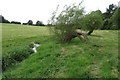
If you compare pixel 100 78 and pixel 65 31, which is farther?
pixel 65 31

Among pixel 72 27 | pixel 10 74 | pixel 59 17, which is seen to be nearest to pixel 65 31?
pixel 72 27

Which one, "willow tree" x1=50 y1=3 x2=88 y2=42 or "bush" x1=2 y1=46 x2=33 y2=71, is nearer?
"bush" x1=2 y1=46 x2=33 y2=71

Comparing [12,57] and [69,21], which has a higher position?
[69,21]

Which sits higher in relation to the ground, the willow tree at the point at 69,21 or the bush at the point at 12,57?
the willow tree at the point at 69,21

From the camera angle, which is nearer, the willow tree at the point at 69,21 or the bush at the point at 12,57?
the bush at the point at 12,57

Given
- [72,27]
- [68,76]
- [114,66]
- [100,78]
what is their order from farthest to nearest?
1. [72,27]
2. [114,66]
3. [68,76]
4. [100,78]

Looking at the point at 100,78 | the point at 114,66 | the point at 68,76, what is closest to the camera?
the point at 100,78

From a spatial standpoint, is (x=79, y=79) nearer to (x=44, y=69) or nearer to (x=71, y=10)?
(x=44, y=69)

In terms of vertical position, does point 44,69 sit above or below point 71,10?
below

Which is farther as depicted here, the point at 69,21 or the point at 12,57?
the point at 69,21

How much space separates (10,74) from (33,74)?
1092 millimetres

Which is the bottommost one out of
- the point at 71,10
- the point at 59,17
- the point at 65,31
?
the point at 65,31

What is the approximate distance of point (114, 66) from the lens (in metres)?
4.41

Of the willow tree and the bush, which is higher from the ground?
the willow tree
